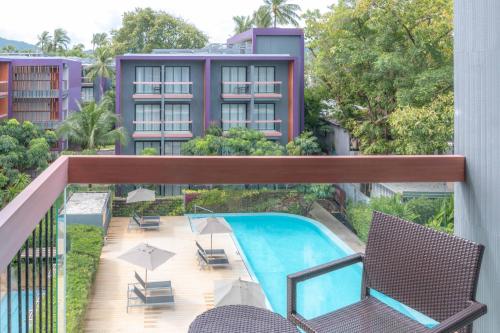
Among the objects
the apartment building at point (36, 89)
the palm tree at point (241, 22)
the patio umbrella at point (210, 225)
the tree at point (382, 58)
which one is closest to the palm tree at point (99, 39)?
the apartment building at point (36, 89)

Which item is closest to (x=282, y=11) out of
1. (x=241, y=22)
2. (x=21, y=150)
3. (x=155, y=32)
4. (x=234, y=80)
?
(x=241, y=22)

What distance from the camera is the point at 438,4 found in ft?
31.0

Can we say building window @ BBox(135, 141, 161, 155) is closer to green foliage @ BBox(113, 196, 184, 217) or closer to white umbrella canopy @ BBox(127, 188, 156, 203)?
green foliage @ BBox(113, 196, 184, 217)

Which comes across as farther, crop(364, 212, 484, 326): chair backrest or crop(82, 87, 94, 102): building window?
crop(82, 87, 94, 102): building window

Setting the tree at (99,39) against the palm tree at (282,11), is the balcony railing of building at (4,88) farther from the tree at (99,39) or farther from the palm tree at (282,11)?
the palm tree at (282,11)

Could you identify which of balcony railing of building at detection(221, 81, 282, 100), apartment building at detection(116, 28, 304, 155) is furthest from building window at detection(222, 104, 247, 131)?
balcony railing of building at detection(221, 81, 282, 100)

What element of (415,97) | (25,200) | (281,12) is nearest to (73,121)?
(415,97)

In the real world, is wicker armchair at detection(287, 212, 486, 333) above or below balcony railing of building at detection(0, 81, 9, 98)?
below

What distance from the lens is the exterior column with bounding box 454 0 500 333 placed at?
3.88 feet

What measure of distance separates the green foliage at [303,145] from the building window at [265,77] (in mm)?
1329

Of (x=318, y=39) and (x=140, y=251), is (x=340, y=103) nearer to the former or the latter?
(x=318, y=39)

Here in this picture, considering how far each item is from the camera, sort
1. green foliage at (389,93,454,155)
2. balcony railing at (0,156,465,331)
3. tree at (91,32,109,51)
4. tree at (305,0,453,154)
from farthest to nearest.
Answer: tree at (91,32,109,51) < tree at (305,0,453,154) < green foliage at (389,93,454,155) < balcony railing at (0,156,465,331)

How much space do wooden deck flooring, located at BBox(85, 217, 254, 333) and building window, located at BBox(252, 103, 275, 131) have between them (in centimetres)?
1005

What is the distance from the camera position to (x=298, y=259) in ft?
4.98
